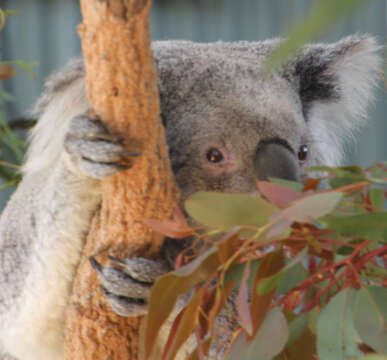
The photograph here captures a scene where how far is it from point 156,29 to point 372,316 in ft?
9.51

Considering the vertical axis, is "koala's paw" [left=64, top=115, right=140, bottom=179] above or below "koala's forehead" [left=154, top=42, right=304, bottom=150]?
below

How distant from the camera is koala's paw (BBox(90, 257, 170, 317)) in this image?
75 centimetres

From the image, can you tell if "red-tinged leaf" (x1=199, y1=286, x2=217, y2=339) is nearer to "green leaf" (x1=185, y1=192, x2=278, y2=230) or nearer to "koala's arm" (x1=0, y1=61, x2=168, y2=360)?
"green leaf" (x1=185, y1=192, x2=278, y2=230)

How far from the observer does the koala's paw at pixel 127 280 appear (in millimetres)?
746

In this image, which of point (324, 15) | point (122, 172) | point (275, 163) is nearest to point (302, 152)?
point (275, 163)

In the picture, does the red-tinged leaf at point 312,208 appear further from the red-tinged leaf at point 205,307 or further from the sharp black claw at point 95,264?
the sharp black claw at point 95,264

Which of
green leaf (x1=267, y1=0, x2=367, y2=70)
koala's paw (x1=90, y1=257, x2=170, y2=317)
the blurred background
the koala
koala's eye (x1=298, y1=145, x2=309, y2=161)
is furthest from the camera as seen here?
the blurred background

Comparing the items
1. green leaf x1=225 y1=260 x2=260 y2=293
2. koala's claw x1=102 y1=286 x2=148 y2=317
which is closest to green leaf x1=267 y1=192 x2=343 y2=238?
green leaf x1=225 y1=260 x2=260 y2=293

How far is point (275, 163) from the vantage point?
899 mm

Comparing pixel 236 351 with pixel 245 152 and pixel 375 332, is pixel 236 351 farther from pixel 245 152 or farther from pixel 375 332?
pixel 245 152

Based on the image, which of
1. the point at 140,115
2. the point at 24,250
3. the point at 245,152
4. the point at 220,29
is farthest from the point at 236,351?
the point at 220,29

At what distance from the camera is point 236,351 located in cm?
47

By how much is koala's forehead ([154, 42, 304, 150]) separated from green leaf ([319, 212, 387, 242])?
50 cm

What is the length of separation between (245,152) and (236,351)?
500mm
